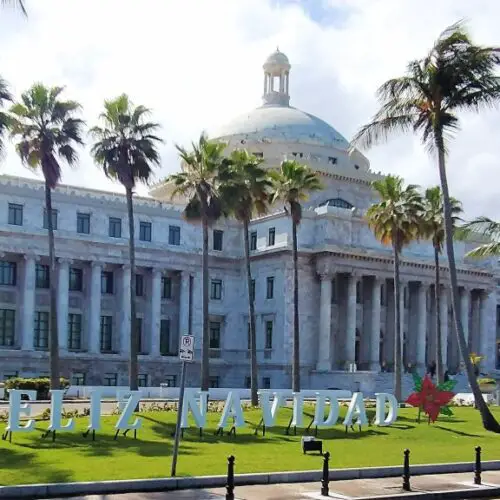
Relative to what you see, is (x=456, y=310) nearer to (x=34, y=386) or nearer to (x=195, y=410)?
(x=195, y=410)

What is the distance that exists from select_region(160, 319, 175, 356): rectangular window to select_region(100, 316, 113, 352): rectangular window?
4786mm

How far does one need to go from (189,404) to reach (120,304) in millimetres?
43999

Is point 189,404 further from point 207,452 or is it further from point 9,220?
point 9,220

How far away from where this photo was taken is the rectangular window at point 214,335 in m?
82.1

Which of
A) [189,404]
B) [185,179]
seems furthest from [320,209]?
[189,404]

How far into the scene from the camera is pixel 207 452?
1169 inches

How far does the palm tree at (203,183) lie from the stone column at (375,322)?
34.5 metres

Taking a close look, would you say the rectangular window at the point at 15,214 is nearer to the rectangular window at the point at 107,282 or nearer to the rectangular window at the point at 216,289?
the rectangular window at the point at 107,282

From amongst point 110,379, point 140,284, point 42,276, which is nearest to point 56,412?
point 42,276

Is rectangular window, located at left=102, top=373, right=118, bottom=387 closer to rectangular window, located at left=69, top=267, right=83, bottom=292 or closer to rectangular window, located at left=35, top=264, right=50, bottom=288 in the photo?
rectangular window, located at left=69, top=267, right=83, bottom=292

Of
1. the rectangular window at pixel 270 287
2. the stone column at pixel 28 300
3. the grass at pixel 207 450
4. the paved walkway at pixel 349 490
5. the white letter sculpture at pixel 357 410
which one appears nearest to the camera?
the paved walkway at pixel 349 490

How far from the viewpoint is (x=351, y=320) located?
80625 millimetres

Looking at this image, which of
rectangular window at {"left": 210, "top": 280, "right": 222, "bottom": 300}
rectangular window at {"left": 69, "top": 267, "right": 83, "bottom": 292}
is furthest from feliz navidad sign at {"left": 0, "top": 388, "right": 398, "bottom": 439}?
rectangular window at {"left": 210, "top": 280, "right": 222, "bottom": 300}

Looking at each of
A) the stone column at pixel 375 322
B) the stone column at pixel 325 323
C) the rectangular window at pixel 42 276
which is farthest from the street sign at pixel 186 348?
the stone column at pixel 375 322
